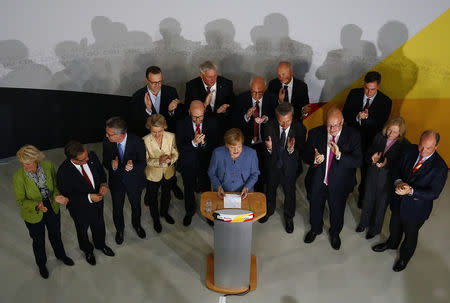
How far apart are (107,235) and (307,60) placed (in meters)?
3.23

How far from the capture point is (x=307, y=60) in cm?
607

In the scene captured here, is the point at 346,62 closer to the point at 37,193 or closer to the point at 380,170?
the point at 380,170

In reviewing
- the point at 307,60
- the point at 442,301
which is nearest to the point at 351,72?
the point at 307,60

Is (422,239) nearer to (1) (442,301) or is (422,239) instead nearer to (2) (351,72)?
(1) (442,301)

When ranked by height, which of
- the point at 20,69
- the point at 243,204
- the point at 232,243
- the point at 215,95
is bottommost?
the point at 232,243

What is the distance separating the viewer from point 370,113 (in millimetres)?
5145

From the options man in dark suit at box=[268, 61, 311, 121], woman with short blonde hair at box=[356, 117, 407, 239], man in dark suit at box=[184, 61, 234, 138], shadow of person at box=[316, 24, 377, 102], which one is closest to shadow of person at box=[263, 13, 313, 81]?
shadow of person at box=[316, 24, 377, 102]

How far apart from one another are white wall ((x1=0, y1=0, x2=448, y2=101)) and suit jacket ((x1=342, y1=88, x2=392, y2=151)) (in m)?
0.97

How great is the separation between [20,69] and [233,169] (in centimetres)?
338

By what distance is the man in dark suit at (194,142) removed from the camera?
4699mm

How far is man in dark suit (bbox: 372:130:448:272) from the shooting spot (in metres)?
4.15

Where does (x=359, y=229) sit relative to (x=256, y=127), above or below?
below

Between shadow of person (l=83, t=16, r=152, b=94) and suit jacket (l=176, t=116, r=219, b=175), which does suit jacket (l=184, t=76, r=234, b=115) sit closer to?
suit jacket (l=176, t=116, r=219, b=175)

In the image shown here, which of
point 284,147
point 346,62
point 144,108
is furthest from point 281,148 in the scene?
point 346,62
